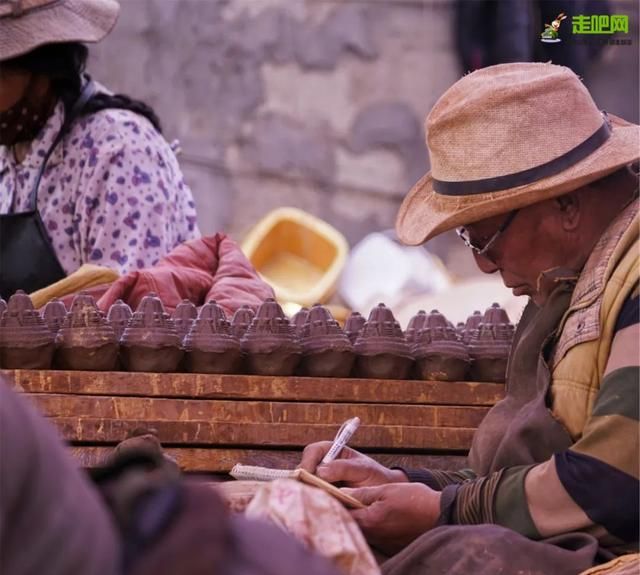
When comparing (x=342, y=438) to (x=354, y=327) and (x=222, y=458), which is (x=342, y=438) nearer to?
(x=222, y=458)

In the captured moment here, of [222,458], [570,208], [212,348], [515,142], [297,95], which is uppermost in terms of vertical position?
[515,142]

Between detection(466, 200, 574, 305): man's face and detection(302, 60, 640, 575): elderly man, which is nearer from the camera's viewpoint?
detection(302, 60, 640, 575): elderly man

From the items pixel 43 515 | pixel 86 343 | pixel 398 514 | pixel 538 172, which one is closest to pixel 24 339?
pixel 86 343

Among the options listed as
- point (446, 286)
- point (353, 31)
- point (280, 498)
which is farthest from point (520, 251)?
point (353, 31)

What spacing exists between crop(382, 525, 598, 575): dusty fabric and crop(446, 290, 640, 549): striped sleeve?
0.14 feet

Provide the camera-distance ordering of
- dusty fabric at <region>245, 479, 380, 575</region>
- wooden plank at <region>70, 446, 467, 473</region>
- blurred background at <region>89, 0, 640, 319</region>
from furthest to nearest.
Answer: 1. blurred background at <region>89, 0, 640, 319</region>
2. wooden plank at <region>70, 446, 467, 473</region>
3. dusty fabric at <region>245, 479, 380, 575</region>

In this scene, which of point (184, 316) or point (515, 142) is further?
point (184, 316)

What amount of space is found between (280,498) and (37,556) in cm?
78

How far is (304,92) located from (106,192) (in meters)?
6.09

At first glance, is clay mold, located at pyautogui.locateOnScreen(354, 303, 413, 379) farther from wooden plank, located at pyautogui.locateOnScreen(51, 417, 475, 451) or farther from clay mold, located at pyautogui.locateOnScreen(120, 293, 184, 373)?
clay mold, located at pyautogui.locateOnScreen(120, 293, 184, 373)

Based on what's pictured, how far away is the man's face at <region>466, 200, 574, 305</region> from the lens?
10.8ft

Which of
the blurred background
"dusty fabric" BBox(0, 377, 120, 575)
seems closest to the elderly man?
"dusty fabric" BBox(0, 377, 120, 575)

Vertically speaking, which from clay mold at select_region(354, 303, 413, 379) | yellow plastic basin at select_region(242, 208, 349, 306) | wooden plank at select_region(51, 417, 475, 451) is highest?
clay mold at select_region(354, 303, 413, 379)

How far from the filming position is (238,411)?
12.6ft
